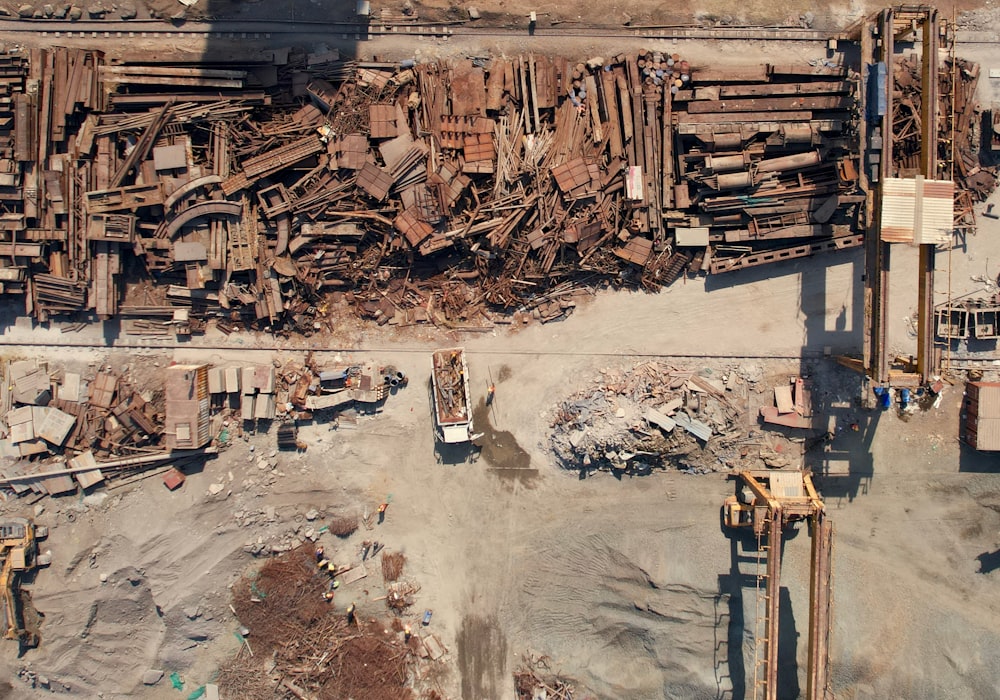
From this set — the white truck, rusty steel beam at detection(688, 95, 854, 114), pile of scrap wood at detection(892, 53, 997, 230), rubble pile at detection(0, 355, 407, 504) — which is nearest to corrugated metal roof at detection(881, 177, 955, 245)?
pile of scrap wood at detection(892, 53, 997, 230)

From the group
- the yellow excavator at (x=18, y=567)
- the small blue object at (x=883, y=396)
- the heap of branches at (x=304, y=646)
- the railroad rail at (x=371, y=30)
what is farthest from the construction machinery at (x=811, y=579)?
the yellow excavator at (x=18, y=567)

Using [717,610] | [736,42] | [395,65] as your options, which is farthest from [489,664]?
[736,42]

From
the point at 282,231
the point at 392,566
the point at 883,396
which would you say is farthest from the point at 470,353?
the point at 883,396

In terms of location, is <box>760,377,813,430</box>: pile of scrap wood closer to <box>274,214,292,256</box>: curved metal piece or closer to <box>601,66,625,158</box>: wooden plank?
<box>601,66,625,158</box>: wooden plank

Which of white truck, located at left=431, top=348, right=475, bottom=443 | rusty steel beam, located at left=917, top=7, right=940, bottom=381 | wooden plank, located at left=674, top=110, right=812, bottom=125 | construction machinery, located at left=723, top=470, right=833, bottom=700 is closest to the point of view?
rusty steel beam, located at left=917, top=7, right=940, bottom=381

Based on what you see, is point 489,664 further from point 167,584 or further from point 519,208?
point 519,208
